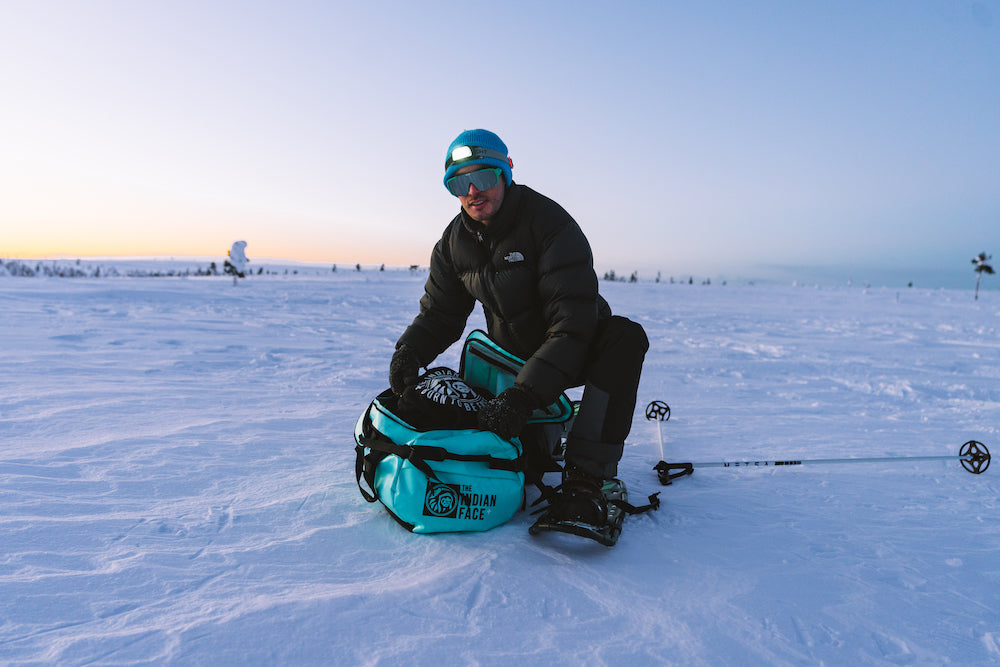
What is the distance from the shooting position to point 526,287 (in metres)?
2.54

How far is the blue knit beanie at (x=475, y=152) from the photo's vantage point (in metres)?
2.42

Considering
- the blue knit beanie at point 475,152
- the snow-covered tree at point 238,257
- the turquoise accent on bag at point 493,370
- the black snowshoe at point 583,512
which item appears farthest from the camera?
the snow-covered tree at point 238,257

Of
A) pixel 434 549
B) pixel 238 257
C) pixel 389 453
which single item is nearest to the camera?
pixel 434 549

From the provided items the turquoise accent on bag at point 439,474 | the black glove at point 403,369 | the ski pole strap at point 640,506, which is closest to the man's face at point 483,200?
the black glove at point 403,369

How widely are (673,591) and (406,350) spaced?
1.65 meters

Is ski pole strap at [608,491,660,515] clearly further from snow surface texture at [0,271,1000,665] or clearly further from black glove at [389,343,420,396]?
black glove at [389,343,420,396]

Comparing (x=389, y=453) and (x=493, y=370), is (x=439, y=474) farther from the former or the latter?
(x=493, y=370)

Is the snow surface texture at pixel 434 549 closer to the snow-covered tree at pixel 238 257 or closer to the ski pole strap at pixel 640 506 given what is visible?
the ski pole strap at pixel 640 506

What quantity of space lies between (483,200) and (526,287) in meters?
0.46

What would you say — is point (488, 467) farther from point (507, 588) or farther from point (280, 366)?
point (280, 366)

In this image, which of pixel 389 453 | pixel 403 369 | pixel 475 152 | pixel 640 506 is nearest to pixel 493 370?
pixel 403 369

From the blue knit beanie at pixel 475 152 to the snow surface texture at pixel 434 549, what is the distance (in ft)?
5.30

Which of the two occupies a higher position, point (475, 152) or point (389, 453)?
point (475, 152)

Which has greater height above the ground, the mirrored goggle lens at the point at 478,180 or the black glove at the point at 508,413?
the mirrored goggle lens at the point at 478,180
